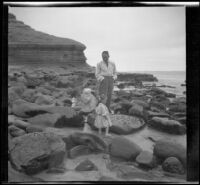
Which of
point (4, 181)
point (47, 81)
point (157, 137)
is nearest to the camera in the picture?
point (4, 181)

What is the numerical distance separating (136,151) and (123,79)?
3.87 ft

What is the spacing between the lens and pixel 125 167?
13.4 feet

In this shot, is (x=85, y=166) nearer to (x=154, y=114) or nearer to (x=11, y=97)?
(x=154, y=114)

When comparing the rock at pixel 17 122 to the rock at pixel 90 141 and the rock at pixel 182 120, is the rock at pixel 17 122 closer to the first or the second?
the rock at pixel 90 141

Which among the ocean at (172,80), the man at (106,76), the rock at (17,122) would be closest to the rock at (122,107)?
the man at (106,76)

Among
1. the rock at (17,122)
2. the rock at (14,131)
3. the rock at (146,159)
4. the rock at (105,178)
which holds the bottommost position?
the rock at (105,178)

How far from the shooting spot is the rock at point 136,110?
14.3 ft

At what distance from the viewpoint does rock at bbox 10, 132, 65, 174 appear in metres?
3.88

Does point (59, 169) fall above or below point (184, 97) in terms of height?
below

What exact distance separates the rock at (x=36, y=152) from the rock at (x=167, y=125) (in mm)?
1506

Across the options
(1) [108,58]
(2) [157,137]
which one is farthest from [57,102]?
(2) [157,137]

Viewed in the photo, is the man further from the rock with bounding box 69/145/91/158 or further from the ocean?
the rock with bounding box 69/145/91/158

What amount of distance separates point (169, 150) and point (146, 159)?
375 millimetres

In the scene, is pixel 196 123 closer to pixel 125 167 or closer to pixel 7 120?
pixel 125 167
